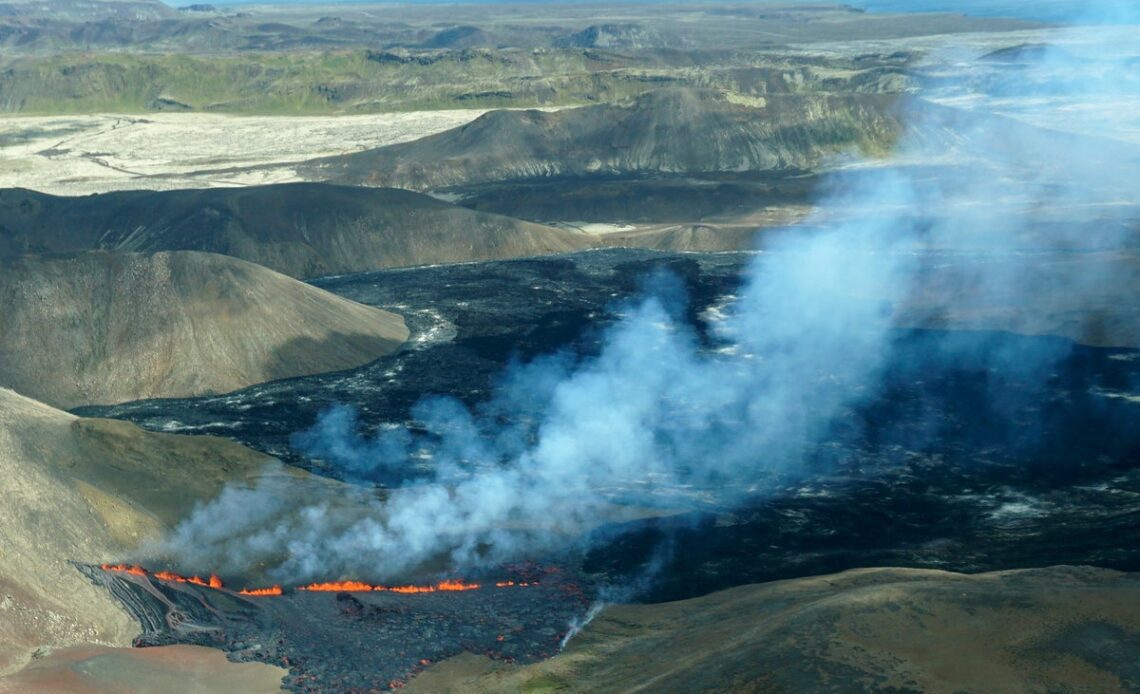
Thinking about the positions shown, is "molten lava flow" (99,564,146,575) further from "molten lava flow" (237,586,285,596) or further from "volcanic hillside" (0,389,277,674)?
"molten lava flow" (237,586,285,596)

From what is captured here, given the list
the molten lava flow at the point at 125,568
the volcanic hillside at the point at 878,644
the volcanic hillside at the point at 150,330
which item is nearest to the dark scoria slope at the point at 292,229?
the volcanic hillside at the point at 150,330

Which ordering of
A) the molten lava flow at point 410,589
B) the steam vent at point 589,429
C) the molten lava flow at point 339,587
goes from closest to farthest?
the steam vent at point 589,429 < the molten lava flow at point 339,587 < the molten lava flow at point 410,589

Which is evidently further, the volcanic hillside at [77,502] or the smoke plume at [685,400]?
the smoke plume at [685,400]

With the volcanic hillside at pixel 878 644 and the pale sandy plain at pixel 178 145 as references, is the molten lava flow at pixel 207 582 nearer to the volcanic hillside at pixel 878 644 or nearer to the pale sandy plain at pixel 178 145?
the volcanic hillside at pixel 878 644

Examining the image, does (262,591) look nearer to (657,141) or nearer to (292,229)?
(292,229)

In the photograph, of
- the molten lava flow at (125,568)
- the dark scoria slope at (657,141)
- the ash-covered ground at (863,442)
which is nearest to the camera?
the molten lava flow at (125,568)

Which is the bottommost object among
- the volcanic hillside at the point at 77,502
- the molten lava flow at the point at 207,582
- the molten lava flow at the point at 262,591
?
the molten lava flow at the point at 262,591

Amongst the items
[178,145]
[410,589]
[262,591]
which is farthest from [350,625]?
[178,145]
